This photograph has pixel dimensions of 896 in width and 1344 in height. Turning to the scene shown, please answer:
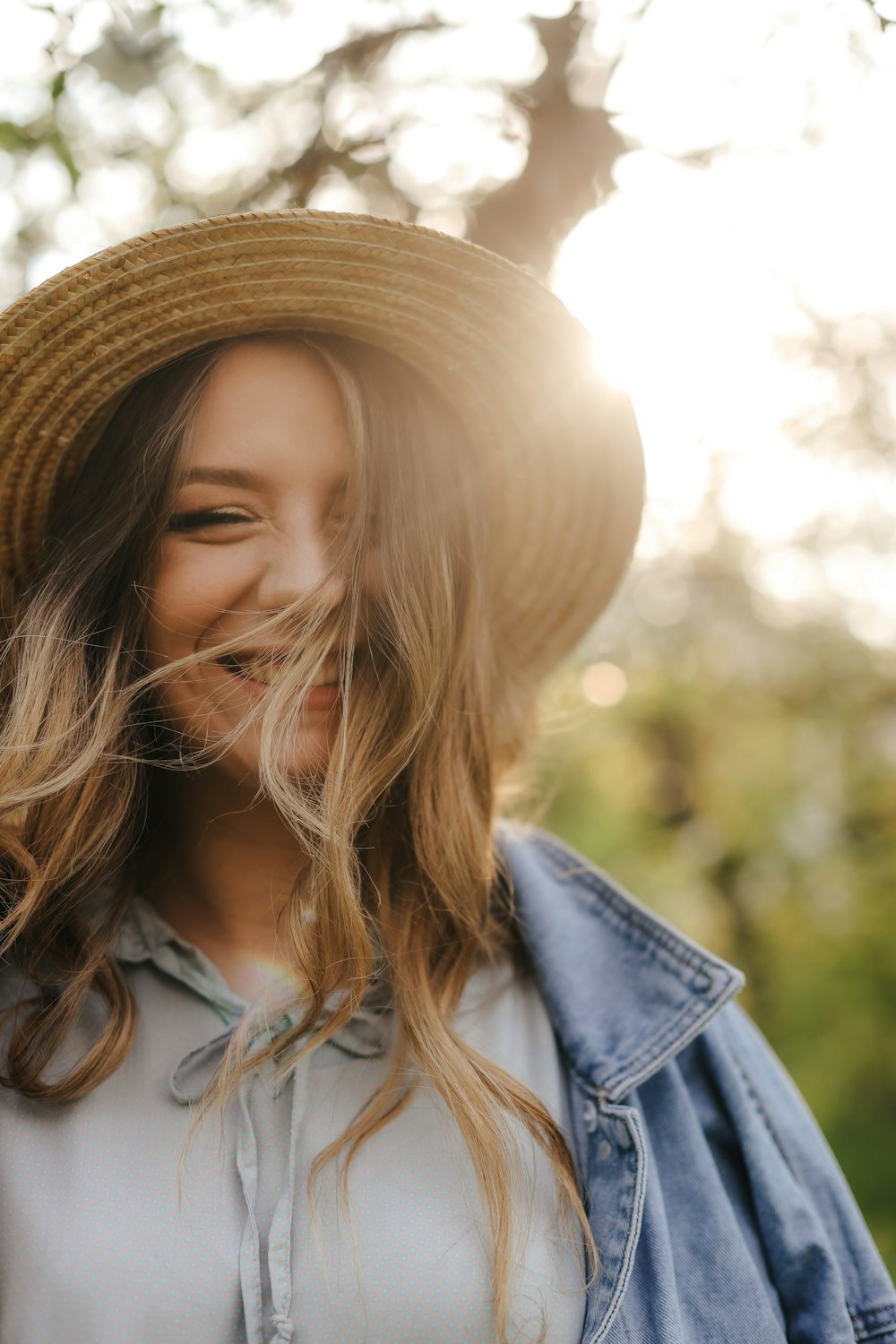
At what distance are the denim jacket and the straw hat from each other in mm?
691

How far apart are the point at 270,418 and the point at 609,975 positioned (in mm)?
1048

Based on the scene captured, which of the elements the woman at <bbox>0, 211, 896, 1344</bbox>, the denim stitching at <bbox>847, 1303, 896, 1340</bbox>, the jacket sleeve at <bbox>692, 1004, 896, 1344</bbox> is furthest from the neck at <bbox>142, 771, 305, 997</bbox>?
the denim stitching at <bbox>847, 1303, 896, 1340</bbox>

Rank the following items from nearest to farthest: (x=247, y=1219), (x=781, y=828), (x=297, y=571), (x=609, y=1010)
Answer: (x=247, y=1219), (x=297, y=571), (x=609, y=1010), (x=781, y=828)

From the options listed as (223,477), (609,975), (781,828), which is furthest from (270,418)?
(781,828)

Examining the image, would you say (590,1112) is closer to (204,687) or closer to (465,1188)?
(465,1188)

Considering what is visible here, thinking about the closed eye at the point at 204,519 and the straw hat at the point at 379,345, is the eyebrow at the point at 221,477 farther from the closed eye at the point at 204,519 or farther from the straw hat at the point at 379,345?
the straw hat at the point at 379,345

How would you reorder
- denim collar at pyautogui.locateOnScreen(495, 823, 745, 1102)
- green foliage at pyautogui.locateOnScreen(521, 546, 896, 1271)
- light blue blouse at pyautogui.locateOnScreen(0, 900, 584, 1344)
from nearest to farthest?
light blue blouse at pyautogui.locateOnScreen(0, 900, 584, 1344)
denim collar at pyautogui.locateOnScreen(495, 823, 745, 1102)
green foliage at pyautogui.locateOnScreen(521, 546, 896, 1271)

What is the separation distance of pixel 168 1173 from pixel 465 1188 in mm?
401

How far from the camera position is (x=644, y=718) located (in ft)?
20.2

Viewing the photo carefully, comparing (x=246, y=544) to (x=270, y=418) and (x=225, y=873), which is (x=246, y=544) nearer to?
(x=270, y=418)

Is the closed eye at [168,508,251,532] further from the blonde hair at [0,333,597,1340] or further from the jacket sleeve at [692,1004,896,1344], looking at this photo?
the jacket sleeve at [692,1004,896,1344]

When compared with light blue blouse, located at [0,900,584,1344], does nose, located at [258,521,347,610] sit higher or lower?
higher

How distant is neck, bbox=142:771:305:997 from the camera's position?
1707mm

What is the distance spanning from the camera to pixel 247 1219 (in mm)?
1369
